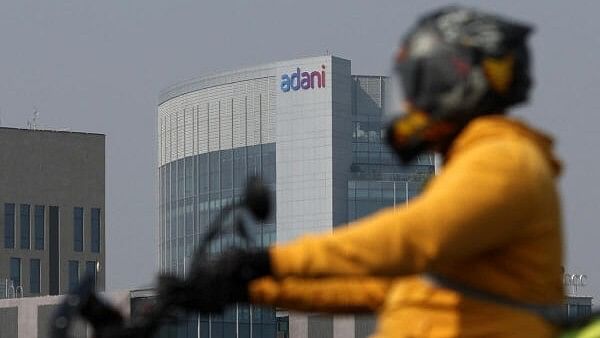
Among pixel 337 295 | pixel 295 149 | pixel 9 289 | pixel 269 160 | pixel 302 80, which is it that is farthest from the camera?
pixel 269 160

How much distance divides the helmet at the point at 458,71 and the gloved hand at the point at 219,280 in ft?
2.10

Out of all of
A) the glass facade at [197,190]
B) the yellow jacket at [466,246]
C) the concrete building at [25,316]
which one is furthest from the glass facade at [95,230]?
the yellow jacket at [466,246]

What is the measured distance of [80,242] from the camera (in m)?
144

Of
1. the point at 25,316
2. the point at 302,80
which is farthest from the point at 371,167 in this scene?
the point at 25,316

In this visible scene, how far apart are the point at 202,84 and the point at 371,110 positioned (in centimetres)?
1857

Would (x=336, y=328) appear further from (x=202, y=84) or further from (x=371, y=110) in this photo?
(x=202, y=84)

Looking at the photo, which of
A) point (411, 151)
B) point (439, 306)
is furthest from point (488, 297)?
point (411, 151)

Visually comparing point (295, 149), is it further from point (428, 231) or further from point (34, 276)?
point (428, 231)

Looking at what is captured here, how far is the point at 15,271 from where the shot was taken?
474ft

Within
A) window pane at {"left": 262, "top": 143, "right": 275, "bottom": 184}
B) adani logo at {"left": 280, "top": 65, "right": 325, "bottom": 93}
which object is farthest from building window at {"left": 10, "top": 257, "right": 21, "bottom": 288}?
adani logo at {"left": 280, "top": 65, "right": 325, "bottom": 93}

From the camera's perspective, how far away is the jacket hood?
4793mm

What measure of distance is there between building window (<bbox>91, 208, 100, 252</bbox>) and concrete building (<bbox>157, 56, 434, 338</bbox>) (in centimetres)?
1190

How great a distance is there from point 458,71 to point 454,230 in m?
0.53

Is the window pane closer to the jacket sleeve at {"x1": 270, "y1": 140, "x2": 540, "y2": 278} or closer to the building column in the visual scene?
the building column
